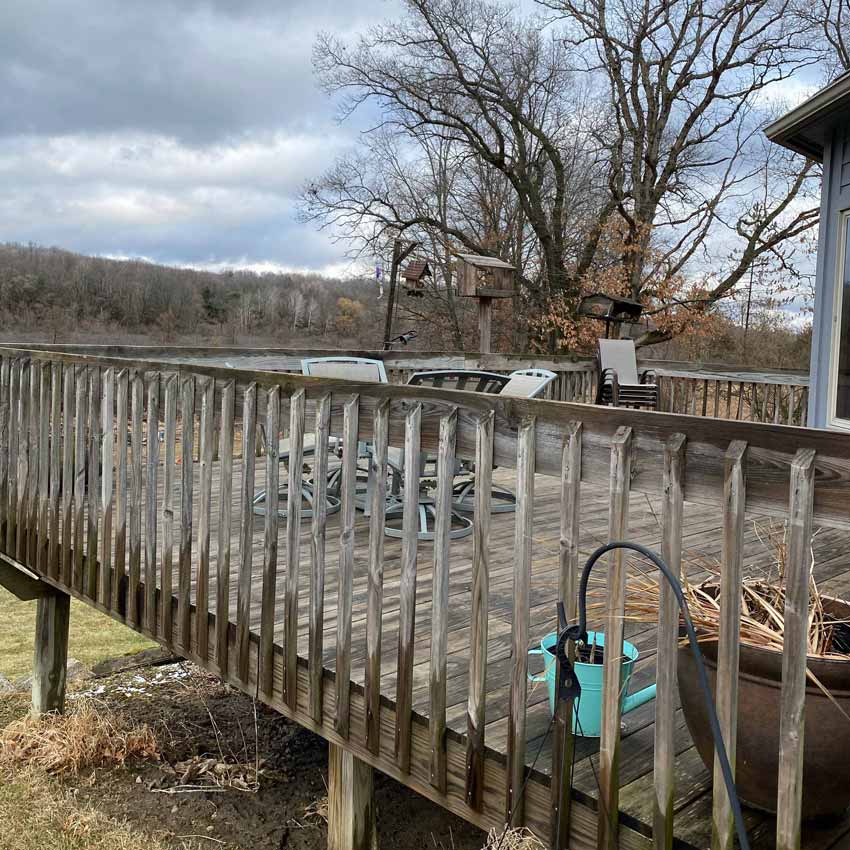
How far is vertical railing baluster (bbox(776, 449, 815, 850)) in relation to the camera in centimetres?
135

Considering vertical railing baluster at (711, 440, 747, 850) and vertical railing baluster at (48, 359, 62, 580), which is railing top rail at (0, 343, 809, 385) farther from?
vertical railing baluster at (711, 440, 747, 850)

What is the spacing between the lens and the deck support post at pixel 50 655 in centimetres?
467

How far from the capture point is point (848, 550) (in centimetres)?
364

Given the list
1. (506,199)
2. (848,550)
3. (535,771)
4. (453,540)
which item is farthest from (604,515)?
(506,199)


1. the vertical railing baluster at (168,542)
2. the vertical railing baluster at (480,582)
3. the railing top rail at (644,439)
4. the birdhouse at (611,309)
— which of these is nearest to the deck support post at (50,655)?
the vertical railing baluster at (168,542)

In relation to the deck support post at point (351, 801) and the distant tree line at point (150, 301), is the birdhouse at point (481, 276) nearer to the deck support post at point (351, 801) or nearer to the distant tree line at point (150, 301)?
the deck support post at point (351, 801)

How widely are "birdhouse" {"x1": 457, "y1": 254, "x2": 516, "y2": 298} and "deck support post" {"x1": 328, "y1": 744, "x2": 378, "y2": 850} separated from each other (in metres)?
6.08

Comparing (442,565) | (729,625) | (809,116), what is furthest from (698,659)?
(809,116)

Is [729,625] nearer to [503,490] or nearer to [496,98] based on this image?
[503,490]

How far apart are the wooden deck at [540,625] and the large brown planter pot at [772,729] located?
115mm

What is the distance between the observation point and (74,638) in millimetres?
6699

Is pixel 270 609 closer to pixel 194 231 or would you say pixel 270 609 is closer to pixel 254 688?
pixel 254 688

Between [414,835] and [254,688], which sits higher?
[254,688]

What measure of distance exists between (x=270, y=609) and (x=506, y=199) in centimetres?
1594
